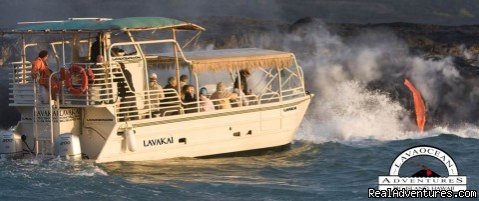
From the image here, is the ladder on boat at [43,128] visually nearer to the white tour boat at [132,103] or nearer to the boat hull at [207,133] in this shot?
the white tour boat at [132,103]

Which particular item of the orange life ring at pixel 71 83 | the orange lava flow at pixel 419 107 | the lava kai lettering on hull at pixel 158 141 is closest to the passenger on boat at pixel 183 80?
the lava kai lettering on hull at pixel 158 141

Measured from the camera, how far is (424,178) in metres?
31.5

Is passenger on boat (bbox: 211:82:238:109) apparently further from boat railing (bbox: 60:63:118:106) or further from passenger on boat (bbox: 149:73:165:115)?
boat railing (bbox: 60:63:118:106)

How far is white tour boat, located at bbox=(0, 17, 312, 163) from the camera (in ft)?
108

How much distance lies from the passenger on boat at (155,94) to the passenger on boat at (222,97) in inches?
48.7

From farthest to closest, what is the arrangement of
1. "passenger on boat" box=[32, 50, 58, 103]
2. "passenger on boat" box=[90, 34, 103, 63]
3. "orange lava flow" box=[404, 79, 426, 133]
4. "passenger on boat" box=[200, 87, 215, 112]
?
"orange lava flow" box=[404, 79, 426, 133]
"passenger on boat" box=[200, 87, 215, 112]
"passenger on boat" box=[90, 34, 103, 63]
"passenger on boat" box=[32, 50, 58, 103]

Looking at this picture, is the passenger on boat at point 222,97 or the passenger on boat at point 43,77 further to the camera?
the passenger on boat at point 222,97

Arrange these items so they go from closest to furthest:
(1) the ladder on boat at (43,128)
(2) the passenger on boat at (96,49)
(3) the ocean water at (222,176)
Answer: (3) the ocean water at (222,176)
(1) the ladder on boat at (43,128)
(2) the passenger on boat at (96,49)

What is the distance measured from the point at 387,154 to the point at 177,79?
4791 millimetres

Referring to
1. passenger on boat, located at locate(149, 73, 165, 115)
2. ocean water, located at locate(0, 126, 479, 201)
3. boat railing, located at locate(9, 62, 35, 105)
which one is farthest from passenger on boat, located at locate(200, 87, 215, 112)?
boat railing, located at locate(9, 62, 35, 105)

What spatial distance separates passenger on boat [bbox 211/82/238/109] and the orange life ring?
9.96 feet

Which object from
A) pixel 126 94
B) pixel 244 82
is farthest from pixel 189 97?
pixel 244 82

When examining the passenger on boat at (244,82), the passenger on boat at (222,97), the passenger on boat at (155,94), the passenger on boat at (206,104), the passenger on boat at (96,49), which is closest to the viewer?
the passenger on boat at (96,49)

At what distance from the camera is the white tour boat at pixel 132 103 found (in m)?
33.0
